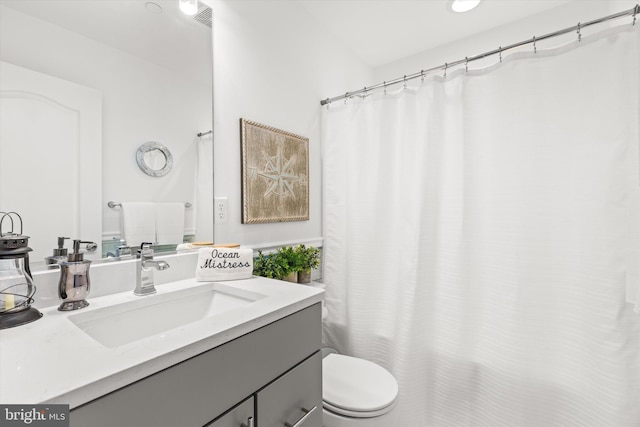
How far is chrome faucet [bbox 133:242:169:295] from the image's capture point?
99cm

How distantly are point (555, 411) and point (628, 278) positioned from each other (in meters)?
0.66

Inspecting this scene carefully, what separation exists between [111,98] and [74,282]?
626mm

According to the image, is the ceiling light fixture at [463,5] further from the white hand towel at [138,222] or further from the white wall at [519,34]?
the white hand towel at [138,222]

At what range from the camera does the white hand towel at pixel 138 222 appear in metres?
1.07

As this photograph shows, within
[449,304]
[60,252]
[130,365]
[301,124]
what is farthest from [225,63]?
[449,304]

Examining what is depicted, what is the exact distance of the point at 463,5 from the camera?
184cm

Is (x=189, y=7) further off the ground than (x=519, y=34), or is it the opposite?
(x=519, y=34)

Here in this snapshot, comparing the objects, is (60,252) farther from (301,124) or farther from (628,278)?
(628,278)

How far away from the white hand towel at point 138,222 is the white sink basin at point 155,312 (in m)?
0.25

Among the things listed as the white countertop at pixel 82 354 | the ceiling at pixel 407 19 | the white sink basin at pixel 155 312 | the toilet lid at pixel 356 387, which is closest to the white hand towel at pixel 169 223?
the white sink basin at pixel 155 312

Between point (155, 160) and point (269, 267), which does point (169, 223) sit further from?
point (269, 267)

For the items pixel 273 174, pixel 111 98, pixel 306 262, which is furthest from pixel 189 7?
pixel 306 262

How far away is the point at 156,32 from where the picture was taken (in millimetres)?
1187

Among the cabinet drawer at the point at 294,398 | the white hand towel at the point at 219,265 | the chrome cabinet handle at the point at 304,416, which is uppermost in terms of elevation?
the white hand towel at the point at 219,265
